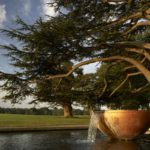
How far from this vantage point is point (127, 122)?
18.8 metres

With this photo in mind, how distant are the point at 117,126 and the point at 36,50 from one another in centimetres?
479

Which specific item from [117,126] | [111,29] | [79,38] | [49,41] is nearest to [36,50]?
[49,41]

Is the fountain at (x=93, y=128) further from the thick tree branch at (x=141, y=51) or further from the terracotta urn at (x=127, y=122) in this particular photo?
the thick tree branch at (x=141, y=51)

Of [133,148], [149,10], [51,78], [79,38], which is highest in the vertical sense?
[149,10]

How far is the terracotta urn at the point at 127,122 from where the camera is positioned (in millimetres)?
18703

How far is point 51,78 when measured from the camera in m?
19.2

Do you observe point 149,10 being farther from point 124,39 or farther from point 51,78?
point 51,78

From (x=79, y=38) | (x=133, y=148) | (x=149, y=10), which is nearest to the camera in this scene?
(x=133, y=148)

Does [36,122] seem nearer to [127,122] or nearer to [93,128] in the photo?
[93,128]

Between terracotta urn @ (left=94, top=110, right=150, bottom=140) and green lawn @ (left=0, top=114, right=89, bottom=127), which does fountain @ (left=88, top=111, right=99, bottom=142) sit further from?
green lawn @ (left=0, top=114, right=89, bottom=127)

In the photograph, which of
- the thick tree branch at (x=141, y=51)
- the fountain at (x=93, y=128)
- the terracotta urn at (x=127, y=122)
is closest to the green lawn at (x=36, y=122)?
the fountain at (x=93, y=128)

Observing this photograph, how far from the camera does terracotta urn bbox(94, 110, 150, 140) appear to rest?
736 inches

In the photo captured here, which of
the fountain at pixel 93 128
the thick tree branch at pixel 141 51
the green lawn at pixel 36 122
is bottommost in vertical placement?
the fountain at pixel 93 128

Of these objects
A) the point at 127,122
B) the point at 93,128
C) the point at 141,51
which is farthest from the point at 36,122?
the point at 141,51
